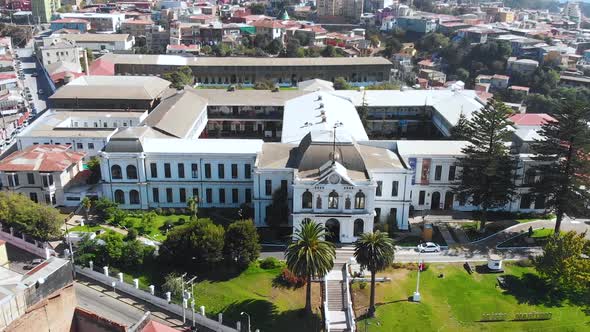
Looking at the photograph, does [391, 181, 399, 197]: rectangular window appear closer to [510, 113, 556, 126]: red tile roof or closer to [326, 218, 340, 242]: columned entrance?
[326, 218, 340, 242]: columned entrance

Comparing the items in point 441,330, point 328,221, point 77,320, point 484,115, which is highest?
point 484,115

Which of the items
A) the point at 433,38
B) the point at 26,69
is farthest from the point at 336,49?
the point at 26,69

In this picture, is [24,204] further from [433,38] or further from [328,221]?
[433,38]

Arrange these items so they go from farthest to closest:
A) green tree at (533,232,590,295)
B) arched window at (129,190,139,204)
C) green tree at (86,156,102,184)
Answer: green tree at (86,156,102,184) < arched window at (129,190,139,204) < green tree at (533,232,590,295)

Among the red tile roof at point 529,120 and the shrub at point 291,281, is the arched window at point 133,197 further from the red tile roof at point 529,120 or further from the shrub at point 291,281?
the red tile roof at point 529,120

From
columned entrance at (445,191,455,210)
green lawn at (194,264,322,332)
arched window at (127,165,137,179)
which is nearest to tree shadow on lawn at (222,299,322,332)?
green lawn at (194,264,322,332)

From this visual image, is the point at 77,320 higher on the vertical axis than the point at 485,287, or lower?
higher

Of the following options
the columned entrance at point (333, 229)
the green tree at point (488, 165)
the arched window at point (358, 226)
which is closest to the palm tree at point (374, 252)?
the arched window at point (358, 226)

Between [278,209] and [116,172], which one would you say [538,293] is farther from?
[116,172]
